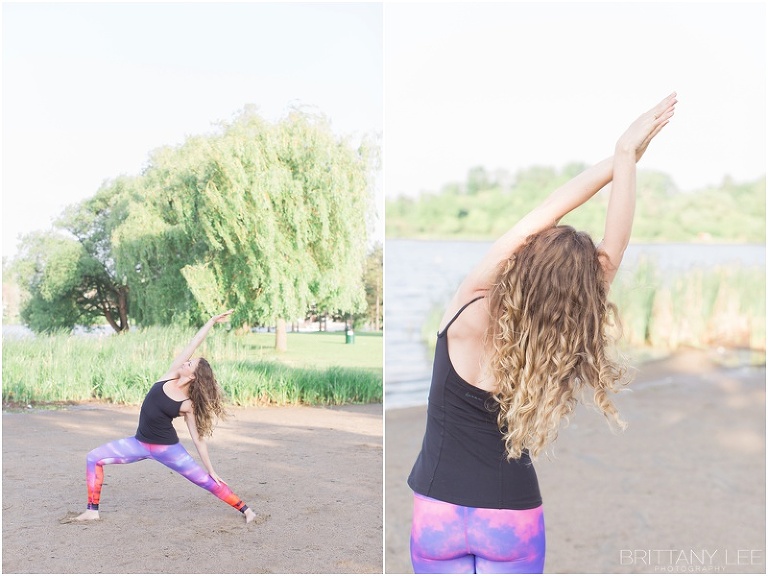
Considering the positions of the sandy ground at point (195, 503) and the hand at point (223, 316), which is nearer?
the sandy ground at point (195, 503)

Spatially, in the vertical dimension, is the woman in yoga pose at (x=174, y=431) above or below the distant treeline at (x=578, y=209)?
below

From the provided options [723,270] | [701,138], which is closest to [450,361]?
[723,270]

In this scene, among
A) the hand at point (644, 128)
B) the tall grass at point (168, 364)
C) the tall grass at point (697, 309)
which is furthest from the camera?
the tall grass at point (697, 309)

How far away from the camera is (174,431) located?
3.06 metres

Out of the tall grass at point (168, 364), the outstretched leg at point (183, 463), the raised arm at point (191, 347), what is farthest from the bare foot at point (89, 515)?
the raised arm at point (191, 347)

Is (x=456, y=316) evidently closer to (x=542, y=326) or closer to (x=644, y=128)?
(x=542, y=326)

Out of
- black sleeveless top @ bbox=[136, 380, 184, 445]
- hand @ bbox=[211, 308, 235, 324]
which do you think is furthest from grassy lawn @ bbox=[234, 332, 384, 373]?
black sleeveless top @ bbox=[136, 380, 184, 445]

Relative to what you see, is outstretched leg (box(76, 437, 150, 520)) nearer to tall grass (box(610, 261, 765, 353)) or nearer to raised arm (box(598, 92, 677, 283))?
raised arm (box(598, 92, 677, 283))

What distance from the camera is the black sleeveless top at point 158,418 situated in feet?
9.98

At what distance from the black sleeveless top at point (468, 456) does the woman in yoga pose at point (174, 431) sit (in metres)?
1.71

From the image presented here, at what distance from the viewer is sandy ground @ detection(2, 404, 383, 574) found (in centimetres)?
308

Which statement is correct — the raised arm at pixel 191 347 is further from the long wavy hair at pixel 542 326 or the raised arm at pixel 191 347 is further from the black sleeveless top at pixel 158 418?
the long wavy hair at pixel 542 326

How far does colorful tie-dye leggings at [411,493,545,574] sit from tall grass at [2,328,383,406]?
182 cm

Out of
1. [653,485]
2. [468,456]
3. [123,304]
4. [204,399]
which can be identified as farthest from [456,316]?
[653,485]
